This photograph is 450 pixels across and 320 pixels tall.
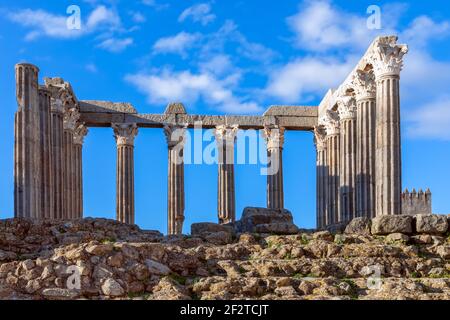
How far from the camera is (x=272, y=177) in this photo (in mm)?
42062

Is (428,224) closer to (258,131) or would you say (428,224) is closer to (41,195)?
(41,195)

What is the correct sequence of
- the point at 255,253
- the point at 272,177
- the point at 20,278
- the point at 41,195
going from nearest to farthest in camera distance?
the point at 20,278, the point at 255,253, the point at 41,195, the point at 272,177

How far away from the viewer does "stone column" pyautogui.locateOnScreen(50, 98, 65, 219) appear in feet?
113

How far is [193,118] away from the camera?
4216 centimetres

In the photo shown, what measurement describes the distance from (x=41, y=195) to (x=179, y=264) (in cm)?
1440

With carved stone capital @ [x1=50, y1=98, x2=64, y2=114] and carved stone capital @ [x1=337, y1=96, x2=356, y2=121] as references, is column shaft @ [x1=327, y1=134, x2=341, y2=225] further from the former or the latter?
carved stone capital @ [x1=50, y1=98, x2=64, y2=114]

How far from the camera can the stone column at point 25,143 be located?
2794 centimetres

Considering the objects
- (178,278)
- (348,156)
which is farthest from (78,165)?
(178,278)

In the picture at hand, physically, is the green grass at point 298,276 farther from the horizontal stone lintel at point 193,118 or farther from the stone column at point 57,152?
the horizontal stone lintel at point 193,118

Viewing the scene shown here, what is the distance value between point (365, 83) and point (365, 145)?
8.34 ft

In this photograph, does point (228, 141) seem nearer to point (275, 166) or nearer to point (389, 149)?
point (275, 166)

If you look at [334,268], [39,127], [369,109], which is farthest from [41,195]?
[334,268]

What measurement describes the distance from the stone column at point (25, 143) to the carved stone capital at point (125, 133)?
12663mm

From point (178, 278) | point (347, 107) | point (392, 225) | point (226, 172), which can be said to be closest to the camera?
point (178, 278)
